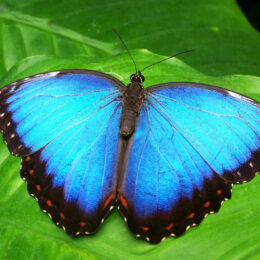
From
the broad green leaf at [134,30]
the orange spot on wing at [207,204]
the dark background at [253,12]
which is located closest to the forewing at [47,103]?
the orange spot on wing at [207,204]

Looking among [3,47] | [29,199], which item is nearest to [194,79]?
[29,199]

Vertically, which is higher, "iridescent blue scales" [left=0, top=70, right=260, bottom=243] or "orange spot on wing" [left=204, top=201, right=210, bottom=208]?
"iridescent blue scales" [left=0, top=70, right=260, bottom=243]

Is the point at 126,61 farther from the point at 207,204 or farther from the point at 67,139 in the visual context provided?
the point at 207,204

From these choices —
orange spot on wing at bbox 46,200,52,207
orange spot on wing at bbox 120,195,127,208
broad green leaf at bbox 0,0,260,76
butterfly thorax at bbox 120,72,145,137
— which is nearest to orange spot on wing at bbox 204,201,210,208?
orange spot on wing at bbox 120,195,127,208

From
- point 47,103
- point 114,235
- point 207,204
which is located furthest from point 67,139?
point 207,204

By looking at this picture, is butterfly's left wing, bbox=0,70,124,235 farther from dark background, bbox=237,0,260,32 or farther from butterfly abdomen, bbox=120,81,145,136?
dark background, bbox=237,0,260,32

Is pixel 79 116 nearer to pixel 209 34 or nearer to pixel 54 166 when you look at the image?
pixel 54 166
